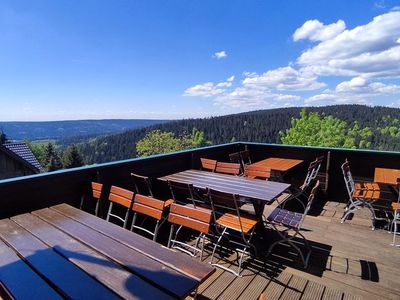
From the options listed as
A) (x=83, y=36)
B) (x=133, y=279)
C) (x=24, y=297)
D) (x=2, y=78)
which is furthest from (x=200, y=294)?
(x=2, y=78)

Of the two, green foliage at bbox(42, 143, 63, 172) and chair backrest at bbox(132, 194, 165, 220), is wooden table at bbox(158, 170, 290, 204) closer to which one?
chair backrest at bbox(132, 194, 165, 220)

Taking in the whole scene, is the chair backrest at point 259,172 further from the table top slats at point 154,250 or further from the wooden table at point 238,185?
the table top slats at point 154,250

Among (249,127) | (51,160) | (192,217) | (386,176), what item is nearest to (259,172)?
(386,176)

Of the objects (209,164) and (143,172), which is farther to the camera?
(209,164)

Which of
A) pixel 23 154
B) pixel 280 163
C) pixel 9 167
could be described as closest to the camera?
pixel 280 163

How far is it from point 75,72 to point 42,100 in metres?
17.8

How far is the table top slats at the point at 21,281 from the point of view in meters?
1.24

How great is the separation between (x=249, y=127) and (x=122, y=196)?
67.9 m

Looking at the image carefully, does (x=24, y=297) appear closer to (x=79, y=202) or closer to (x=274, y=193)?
(x=79, y=202)

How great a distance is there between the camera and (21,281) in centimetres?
134

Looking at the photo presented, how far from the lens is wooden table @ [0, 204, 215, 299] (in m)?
1.28

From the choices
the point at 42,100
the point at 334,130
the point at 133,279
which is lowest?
the point at 334,130

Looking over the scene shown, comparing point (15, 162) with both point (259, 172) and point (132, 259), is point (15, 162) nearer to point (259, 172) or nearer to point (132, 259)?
point (259, 172)

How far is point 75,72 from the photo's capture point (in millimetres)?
37844
